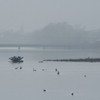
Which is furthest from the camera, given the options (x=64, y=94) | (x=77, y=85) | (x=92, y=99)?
(x=77, y=85)

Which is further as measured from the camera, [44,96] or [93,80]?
[93,80]

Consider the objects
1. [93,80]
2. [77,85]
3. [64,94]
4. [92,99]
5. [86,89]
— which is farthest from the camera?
[93,80]

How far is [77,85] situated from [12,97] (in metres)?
12.4

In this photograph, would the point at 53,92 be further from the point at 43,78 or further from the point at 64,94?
the point at 43,78

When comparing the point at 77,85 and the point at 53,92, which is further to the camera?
the point at 77,85

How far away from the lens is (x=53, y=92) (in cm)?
4356

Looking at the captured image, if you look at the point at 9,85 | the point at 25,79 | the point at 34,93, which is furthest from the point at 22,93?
the point at 25,79

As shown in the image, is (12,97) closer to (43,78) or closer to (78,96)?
(78,96)

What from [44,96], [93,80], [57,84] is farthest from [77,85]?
[44,96]

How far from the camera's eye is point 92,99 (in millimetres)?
38812

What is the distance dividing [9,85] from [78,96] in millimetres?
13206

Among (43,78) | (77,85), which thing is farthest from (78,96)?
(43,78)

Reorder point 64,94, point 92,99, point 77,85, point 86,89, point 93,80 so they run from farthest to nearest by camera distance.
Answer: point 93,80
point 77,85
point 86,89
point 64,94
point 92,99

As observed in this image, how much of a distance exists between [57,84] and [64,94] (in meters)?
9.30
